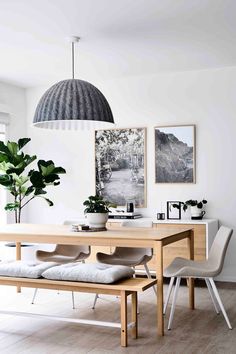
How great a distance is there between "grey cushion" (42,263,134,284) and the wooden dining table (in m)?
0.22

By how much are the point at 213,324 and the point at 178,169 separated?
250 cm

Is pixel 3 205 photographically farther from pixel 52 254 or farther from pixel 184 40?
pixel 184 40

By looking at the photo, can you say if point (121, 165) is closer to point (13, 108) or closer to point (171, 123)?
point (171, 123)

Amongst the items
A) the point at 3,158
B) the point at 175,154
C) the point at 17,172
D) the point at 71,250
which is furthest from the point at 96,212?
the point at 175,154

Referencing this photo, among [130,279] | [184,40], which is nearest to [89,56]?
[184,40]

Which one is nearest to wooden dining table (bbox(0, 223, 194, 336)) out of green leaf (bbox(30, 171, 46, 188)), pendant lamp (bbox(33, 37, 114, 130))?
pendant lamp (bbox(33, 37, 114, 130))

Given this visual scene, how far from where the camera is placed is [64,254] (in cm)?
537

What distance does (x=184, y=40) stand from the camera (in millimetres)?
4926

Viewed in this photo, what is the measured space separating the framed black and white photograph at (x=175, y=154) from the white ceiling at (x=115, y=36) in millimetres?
767

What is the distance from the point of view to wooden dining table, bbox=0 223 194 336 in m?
3.97

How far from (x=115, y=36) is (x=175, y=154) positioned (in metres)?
2.08

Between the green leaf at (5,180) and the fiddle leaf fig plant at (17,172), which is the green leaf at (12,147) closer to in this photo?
the fiddle leaf fig plant at (17,172)

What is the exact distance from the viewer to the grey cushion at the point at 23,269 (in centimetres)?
414

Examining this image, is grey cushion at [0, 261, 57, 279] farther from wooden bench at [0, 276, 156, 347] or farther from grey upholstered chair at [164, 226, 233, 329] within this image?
grey upholstered chair at [164, 226, 233, 329]
